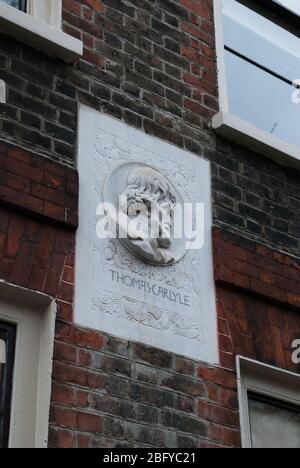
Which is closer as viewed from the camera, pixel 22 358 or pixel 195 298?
pixel 22 358

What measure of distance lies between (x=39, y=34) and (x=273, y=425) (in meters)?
2.59

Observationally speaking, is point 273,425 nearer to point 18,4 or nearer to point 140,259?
point 140,259

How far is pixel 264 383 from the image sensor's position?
5793mm

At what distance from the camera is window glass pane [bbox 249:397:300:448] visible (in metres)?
5.59

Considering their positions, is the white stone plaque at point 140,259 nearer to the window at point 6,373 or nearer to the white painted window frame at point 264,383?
the white painted window frame at point 264,383

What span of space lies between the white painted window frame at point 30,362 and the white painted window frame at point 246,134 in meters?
2.01

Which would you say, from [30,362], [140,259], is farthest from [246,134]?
[30,362]

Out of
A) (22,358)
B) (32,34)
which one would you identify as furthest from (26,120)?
(22,358)

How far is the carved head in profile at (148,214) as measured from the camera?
18.3 feet
